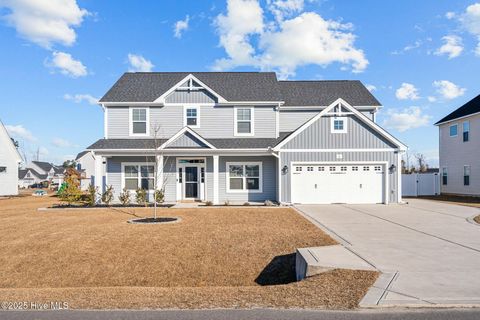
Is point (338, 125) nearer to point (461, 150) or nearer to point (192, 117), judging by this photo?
point (192, 117)

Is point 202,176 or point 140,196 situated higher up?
point 202,176

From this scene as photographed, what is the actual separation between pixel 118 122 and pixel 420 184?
890 inches

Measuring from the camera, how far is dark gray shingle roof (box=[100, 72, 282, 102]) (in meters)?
21.4

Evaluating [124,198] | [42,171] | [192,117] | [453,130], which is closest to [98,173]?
[124,198]

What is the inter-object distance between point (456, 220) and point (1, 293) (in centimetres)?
1455

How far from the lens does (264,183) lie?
20.7m

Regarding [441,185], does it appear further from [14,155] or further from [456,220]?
[14,155]

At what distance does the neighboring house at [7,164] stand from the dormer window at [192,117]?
2226 centimetres

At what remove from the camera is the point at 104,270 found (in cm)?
863

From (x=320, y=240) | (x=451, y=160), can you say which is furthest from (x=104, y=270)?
(x=451, y=160)

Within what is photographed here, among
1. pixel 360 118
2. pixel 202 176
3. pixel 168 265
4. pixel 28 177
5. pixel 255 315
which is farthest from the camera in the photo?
pixel 28 177

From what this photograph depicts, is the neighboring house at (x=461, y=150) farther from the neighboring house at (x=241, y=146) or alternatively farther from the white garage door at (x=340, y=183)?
the white garage door at (x=340, y=183)

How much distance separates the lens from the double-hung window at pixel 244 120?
2136cm

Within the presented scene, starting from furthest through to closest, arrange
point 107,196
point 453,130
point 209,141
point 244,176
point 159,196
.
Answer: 1. point 453,130
2. point 244,176
3. point 209,141
4. point 107,196
5. point 159,196
